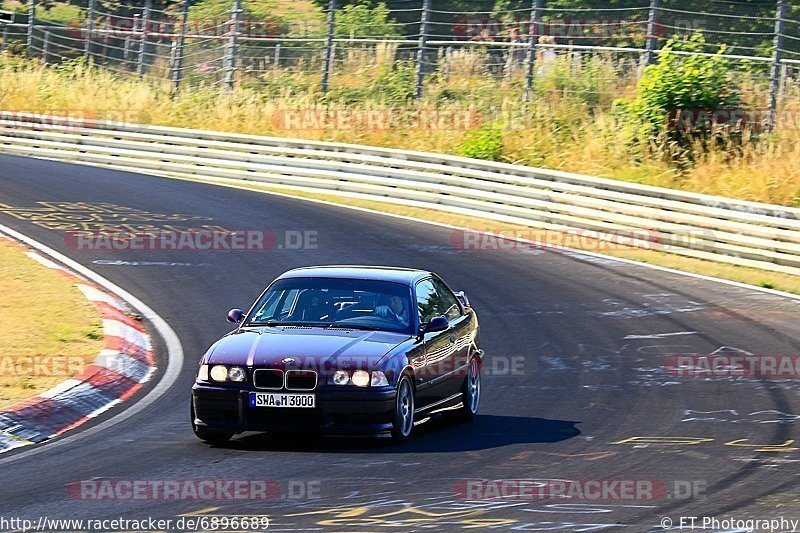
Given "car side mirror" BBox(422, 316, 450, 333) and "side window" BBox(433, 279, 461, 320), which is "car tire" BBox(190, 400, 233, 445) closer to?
"car side mirror" BBox(422, 316, 450, 333)

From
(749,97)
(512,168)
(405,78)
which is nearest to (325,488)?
(512,168)

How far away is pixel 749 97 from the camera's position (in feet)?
87.3

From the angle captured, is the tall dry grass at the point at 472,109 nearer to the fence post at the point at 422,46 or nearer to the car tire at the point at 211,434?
the fence post at the point at 422,46

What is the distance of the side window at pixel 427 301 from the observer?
428 inches

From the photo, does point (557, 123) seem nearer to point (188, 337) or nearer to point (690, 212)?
point (690, 212)

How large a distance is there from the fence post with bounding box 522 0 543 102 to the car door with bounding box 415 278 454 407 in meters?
16.9

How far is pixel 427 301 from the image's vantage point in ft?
36.5

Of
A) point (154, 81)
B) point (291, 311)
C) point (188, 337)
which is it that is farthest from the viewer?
point (154, 81)

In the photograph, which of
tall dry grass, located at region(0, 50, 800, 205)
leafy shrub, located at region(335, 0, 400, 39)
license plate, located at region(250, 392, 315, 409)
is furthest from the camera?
leafy shrub, located at region(335, 0, 400, 39)

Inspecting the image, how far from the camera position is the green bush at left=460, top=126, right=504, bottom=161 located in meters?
27.2

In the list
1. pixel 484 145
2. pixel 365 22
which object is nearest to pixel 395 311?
pixel 484 145

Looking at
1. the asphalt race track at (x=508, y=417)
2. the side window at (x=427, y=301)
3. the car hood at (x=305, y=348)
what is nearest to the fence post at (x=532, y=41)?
the asphalt race track at (x=508, y=417)

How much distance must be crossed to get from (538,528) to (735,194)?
56.1 ft

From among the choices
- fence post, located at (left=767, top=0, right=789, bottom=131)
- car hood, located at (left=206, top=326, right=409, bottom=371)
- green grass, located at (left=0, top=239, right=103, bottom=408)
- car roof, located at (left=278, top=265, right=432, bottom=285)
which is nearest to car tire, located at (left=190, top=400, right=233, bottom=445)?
car hood, located at (left=206, top=326, right=409, bottom=371)
